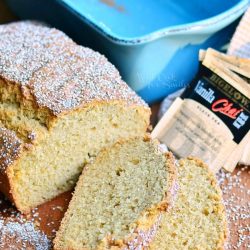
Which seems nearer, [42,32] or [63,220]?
[63,220]

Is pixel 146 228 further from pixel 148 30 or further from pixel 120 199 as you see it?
pixel 148 30

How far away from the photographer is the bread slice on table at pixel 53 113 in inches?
111

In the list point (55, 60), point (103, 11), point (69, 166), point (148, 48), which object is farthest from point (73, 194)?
point (103, 11)

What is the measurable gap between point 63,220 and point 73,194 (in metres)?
0.17

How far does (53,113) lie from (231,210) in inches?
40.9

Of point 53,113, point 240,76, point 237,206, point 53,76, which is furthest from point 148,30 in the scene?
point 237,206

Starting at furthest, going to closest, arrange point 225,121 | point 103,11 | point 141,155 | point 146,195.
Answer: point 103,11 < point 225,121 < point 141,155 < point 146,195

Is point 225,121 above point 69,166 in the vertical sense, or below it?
above

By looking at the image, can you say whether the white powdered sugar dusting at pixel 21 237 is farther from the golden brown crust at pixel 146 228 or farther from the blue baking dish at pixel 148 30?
the blue baking dish at pixel 148 30

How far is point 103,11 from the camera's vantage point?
12.5 ft

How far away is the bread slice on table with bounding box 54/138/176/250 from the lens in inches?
101

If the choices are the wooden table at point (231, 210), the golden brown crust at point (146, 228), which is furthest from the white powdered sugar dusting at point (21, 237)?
the golden brown crust at point (146, 228)

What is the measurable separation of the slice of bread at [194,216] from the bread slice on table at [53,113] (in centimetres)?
39

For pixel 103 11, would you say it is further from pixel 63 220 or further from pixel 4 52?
pixel 63 220
